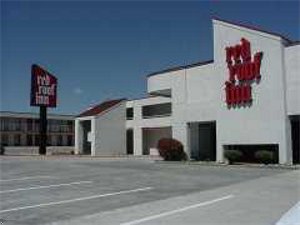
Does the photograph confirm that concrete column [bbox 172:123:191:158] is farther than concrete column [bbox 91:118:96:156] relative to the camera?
No

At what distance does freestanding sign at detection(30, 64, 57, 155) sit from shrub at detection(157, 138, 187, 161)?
24634mm

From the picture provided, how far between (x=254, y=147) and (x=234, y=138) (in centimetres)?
150

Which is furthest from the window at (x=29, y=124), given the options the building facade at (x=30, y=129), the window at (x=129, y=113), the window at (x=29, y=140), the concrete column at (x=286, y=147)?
the concrete column at (x=286, y=147)

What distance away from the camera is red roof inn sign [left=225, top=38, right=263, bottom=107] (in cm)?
3506

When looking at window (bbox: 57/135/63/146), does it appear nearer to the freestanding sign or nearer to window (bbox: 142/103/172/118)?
the freestanding sign

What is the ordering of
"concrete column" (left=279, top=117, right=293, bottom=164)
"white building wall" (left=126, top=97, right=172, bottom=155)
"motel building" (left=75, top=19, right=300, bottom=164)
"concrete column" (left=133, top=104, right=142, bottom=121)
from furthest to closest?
"concrete column" (left=133, top=104, right=142, bottom=121) → "white building wall" (left=126, top=97, right=172, bottom=155) → "motel building" (left=75, top=19, right=300, bottom=164) → "concrete column" (left=279, top=117, right=293, bottom=164)

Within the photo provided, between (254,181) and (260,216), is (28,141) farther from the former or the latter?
(260,216)

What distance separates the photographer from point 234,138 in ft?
121

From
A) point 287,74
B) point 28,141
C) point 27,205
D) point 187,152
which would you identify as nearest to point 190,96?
point 187,152

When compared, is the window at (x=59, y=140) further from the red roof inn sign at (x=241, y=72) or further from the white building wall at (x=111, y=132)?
the red roof inn sign at (x=241, y=72)

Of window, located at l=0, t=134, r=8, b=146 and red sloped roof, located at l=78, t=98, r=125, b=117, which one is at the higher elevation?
red sloped roof, located at l=78, t=98, r=125, b=117

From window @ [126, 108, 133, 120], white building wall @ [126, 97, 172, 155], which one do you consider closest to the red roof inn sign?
white building wall @ [126, 97, 172, 155]

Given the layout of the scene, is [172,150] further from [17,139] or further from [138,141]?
[17,139]

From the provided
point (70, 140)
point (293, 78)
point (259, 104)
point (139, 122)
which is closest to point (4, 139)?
point (70, 140)
